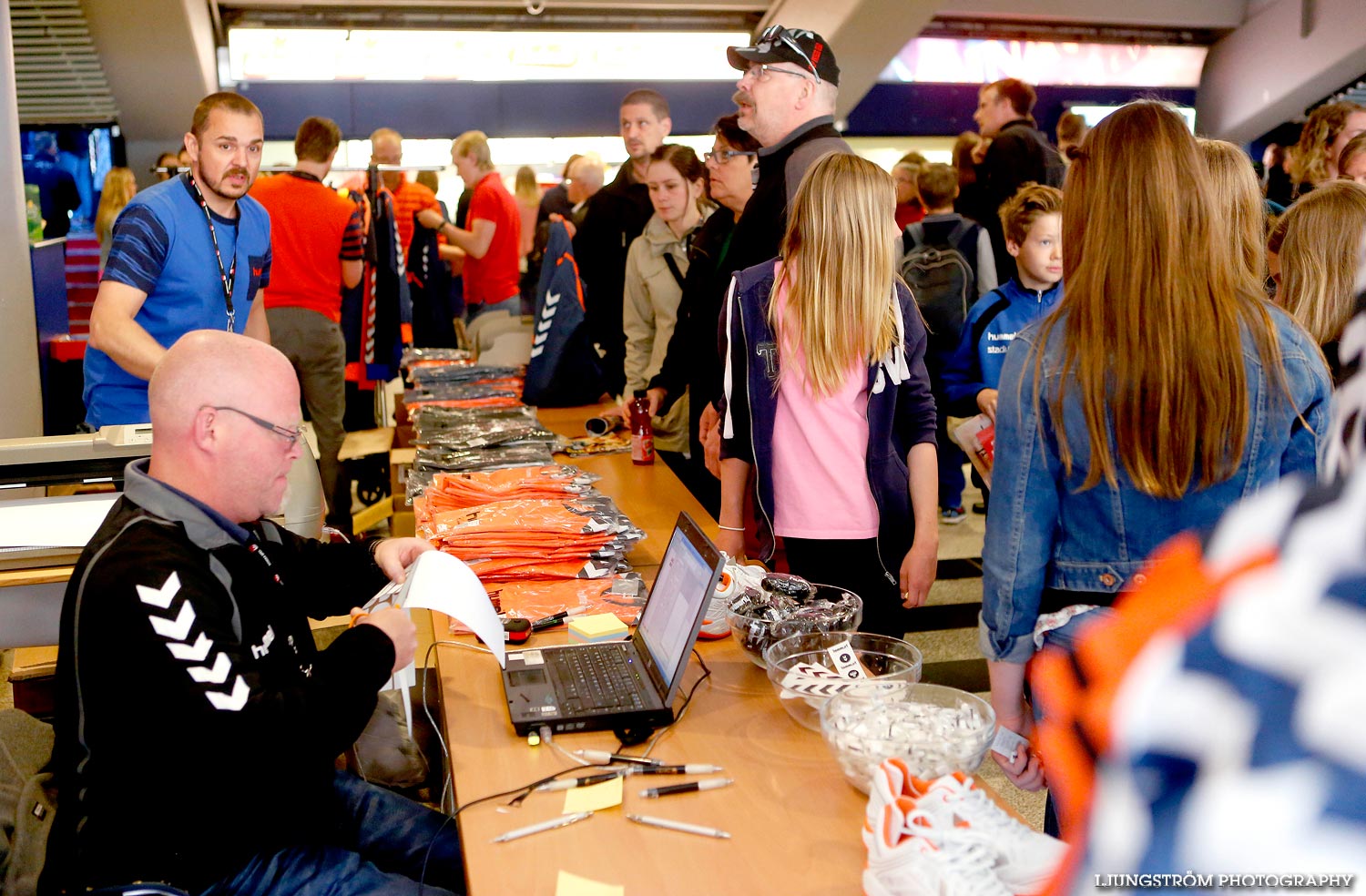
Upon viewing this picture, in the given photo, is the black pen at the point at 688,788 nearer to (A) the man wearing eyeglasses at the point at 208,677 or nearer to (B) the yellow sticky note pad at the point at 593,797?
(B) the yellow sticky note pad at the point at 593,797

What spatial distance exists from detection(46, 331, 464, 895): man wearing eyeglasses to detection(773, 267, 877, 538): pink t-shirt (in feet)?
3.54

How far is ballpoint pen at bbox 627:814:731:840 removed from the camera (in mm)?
1428

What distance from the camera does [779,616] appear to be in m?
1.98

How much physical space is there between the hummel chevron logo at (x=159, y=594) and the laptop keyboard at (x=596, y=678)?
601 mm

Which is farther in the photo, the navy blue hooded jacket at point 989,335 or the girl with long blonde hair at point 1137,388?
the navy blue hooded jacket at point 989,335

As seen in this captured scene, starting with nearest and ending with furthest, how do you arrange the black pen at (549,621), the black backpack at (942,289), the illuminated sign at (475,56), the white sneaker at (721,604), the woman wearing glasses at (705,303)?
1. the white sneaker at (721,604)
2. the black pen at (549,621)
3. the woman wearing glasses at (705,303)
4. the black backpack at (942,289)
5. the illuminated sign at (475,56)

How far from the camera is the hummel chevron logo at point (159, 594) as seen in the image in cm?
151

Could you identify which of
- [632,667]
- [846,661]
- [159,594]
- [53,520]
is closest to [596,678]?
[632,667]

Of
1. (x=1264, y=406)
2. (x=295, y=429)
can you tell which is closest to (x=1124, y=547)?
(x=1264, y=406)

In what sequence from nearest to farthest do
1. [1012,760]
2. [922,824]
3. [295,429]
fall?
[922,824], [1012,760], [295,429]

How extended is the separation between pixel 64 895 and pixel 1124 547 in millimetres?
1586

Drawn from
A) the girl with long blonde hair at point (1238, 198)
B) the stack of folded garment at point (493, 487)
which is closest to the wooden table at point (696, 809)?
the stack of folded garment at point (493, 487)

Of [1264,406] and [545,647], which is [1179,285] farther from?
[545,647]

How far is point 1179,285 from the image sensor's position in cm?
163
